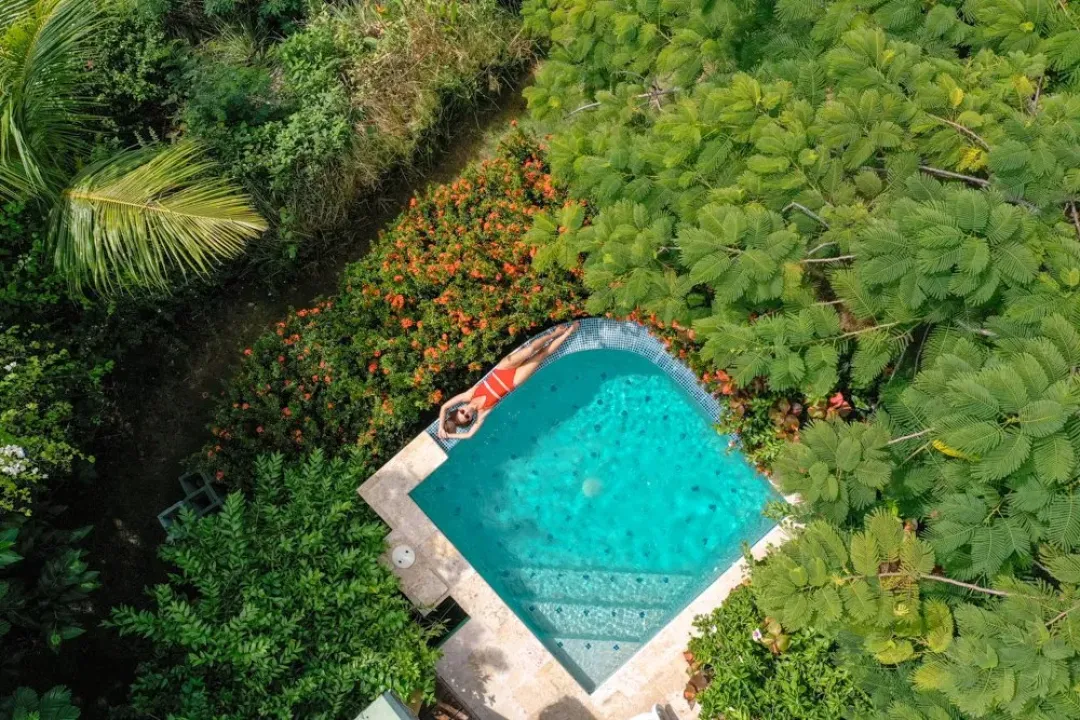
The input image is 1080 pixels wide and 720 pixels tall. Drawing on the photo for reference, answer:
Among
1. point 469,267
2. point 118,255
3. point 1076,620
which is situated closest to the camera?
point 1076,620

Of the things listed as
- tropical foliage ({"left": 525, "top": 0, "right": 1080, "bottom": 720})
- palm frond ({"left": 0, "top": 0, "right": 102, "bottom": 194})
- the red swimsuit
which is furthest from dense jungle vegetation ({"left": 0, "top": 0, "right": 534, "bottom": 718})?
tropical foliage ({"left": 525, "top": 0, "right": 1080, "bottom": 720})

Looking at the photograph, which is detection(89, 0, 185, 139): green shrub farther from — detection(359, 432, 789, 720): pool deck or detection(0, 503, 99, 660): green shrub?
detection(359, 432, 789, 720): pool deck

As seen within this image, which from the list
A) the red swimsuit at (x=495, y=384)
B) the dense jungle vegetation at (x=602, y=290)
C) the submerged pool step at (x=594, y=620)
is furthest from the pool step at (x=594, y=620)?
the red swimsuit at (x=495, y=384)

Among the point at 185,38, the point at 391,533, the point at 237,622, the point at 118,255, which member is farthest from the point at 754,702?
the point at 185,38

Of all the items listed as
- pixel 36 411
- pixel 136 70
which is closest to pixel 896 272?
pixel 36 411

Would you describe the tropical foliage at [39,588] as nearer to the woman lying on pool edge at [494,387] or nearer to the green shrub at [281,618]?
the green shrub at [281,618]

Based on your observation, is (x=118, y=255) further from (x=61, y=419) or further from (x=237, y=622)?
(x=237, y=622)

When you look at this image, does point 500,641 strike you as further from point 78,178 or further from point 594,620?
point 78,178
